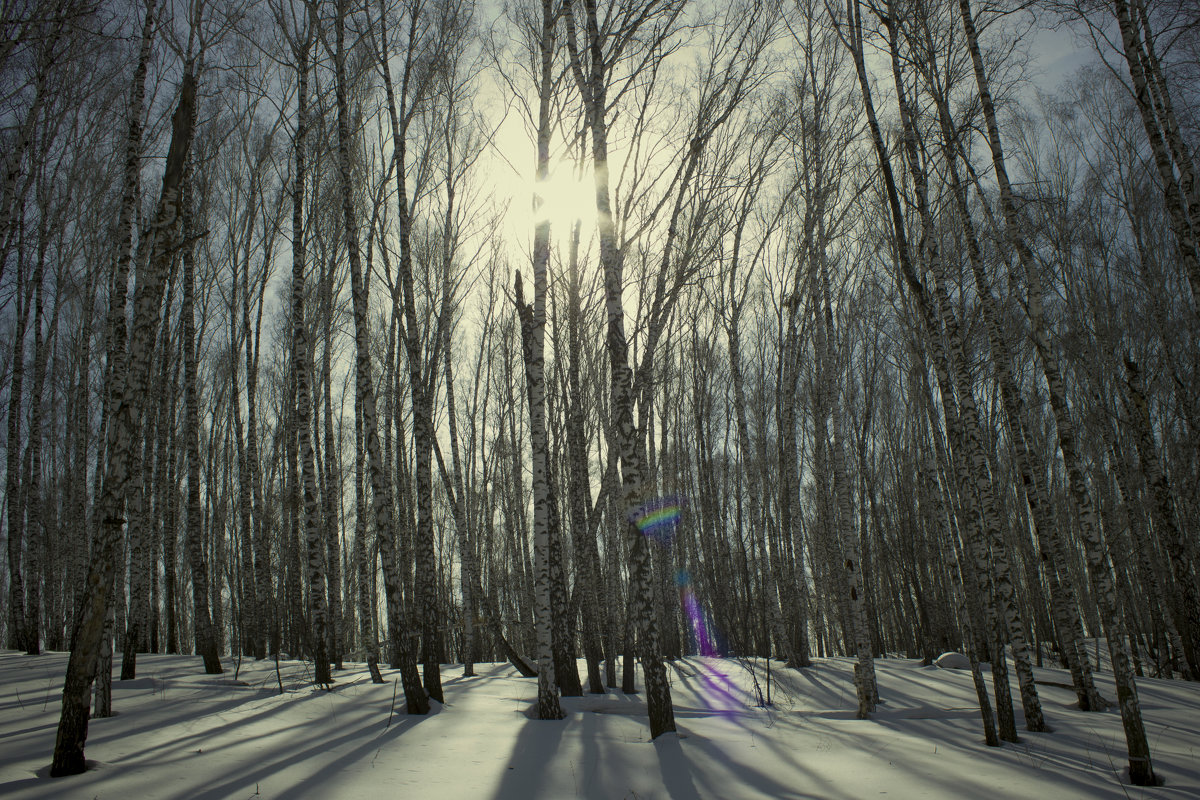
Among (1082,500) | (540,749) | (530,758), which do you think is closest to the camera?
(530,758)

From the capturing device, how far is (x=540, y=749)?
4.99 metres

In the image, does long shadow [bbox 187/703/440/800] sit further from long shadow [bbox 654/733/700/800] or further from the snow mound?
the snow mound

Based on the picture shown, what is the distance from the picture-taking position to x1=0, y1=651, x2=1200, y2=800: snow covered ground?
12.8 ft

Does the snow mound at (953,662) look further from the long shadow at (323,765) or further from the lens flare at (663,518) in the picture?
the long shadow at (323,765)

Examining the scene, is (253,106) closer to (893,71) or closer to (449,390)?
(449,390)

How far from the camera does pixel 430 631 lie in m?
7.38

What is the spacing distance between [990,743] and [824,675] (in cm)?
648

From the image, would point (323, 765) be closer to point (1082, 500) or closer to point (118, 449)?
point (118, 449)

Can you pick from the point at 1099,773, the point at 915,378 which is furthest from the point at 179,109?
the point at 915,378

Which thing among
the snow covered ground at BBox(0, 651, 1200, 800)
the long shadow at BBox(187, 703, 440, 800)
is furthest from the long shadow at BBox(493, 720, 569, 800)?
the long shadow at BBox(187, 703, 440, 800)

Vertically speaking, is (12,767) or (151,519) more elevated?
(151,519)

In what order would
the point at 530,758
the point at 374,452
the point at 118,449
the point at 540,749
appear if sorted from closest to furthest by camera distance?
the point at 118,449 < the point at 530,758 < the point at 540,749 < the point at 374,452

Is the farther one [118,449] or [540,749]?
[540,749]

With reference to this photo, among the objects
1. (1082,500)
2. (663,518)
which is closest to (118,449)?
(1082,500)
